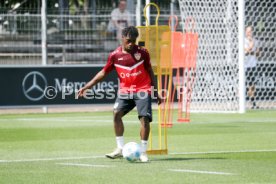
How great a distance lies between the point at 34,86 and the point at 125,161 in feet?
39.7

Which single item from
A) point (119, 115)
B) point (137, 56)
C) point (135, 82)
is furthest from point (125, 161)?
point (137, 56)

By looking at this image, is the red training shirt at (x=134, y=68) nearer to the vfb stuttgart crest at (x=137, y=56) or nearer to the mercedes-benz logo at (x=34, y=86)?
the vfb stuttgart crest at (x=137, y=56)

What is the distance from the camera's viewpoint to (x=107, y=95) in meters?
25.3

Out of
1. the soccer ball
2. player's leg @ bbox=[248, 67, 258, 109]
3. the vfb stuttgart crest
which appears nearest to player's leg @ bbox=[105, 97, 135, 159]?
the soccer ball

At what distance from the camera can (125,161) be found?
12.8m

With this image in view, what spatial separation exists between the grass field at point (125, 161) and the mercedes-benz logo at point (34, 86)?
71.3 inches

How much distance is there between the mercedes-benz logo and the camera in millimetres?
24484

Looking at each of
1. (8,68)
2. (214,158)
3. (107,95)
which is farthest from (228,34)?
(214,158)

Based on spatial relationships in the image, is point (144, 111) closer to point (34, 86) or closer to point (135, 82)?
point (135, 82)

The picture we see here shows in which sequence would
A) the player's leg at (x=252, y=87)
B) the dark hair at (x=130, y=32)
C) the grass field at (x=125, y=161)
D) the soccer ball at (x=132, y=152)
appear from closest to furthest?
the grass field at (x=125, y=161) < the soccer ball at (x=132, y=152) < the dark hair at (x=130, y=32) < the player's leg at (x=252, y=87)

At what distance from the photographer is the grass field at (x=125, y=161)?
35.5 ft

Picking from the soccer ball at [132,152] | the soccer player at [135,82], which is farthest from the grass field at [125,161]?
the soccer player at [135,82]

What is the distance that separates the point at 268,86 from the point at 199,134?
9090 mm

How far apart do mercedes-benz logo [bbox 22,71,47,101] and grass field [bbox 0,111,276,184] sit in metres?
1.81
